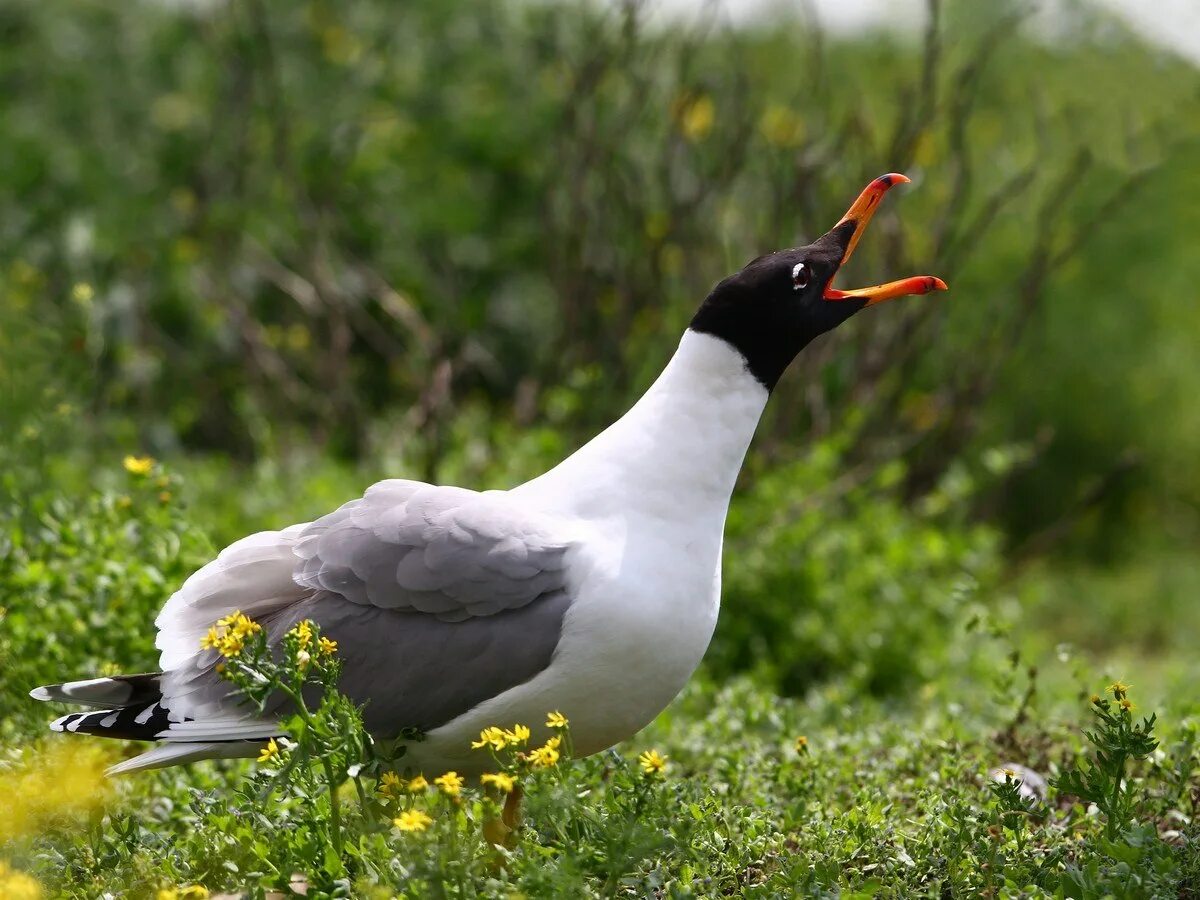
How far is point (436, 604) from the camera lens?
3084 mm

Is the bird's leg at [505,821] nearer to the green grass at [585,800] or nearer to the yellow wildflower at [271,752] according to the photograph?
the green grass at [585,800]

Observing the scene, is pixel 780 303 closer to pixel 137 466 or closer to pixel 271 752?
pixel 271 752

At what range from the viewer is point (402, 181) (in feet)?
27.7

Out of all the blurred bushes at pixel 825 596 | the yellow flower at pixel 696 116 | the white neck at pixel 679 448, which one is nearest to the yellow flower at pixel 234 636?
the white neck at pixel 679 448

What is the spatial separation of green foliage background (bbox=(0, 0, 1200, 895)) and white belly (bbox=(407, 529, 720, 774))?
1.76 feet

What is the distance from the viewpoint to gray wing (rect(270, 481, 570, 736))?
9.93 feet

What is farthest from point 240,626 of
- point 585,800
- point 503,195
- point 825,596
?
point 503,195

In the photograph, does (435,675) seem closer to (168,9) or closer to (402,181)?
(402,181)

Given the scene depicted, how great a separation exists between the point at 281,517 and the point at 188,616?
212 cm

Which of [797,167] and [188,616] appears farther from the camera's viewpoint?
[797,167]

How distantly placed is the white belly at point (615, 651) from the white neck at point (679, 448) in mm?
107

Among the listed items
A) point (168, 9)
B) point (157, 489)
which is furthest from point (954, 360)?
point (168, 9)

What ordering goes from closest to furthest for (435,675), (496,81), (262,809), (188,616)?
(262,809), (435,675), (188,616), (496,81)

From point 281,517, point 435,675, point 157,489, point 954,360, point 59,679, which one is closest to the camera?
point 435,675
